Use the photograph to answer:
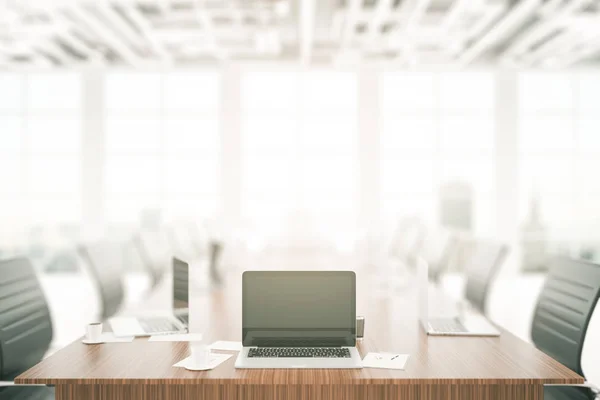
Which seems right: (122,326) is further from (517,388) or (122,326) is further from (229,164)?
(229,164)

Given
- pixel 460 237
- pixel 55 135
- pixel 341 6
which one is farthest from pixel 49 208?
pixel 460 237

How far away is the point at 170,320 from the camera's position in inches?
113

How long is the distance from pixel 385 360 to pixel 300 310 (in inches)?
14.8

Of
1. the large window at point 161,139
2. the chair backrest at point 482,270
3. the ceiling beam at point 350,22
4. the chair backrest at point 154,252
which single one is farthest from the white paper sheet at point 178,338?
the large window at point 161,139

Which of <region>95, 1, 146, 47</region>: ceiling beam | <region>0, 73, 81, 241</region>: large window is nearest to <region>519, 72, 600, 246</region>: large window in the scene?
<region>95, 1, 146, 47</region>: ceiling beam

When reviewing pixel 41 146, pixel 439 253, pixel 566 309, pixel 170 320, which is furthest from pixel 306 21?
pixel 41 146

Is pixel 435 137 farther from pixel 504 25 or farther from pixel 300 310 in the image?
pixel 300 310

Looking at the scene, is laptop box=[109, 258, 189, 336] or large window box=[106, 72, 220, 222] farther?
large window box=[106, 72, 220, 222]

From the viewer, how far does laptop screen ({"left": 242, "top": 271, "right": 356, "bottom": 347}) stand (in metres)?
2.25

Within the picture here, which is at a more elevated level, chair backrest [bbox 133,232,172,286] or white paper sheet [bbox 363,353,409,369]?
chair backrest [bbox 133,232,172,286]

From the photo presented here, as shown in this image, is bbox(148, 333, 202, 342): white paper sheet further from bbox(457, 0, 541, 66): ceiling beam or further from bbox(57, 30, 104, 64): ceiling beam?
bbox(57, 30, 104, 64): ceiling beam

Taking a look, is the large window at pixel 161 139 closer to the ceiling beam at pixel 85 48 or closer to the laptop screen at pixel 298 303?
the ceiling beam at pixel 85 48

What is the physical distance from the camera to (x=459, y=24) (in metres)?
6.41

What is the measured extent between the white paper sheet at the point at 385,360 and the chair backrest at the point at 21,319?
5.35 ft
